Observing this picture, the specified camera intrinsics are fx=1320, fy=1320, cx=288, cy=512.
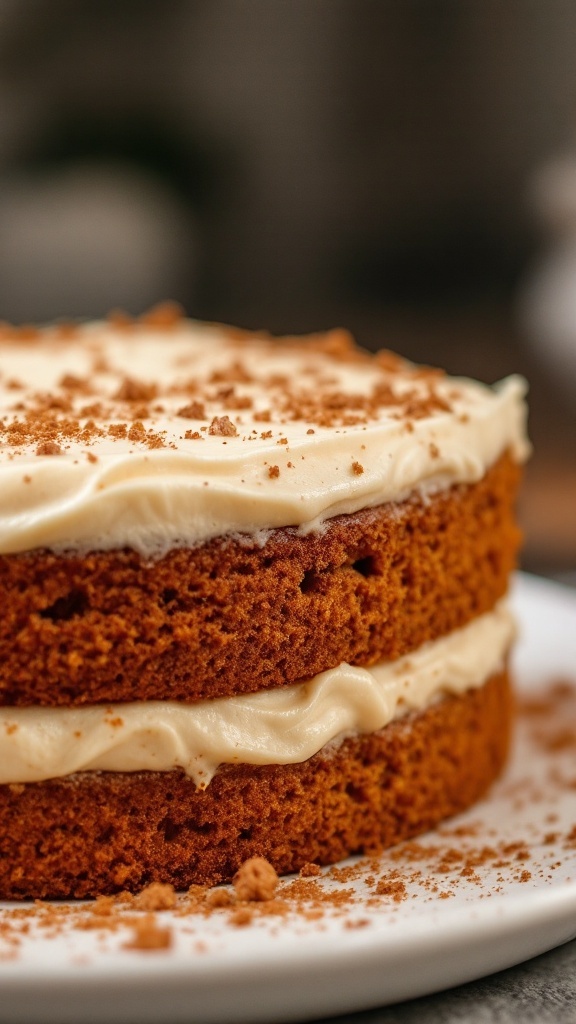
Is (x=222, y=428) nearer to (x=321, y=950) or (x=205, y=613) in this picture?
(x=205, y=613)

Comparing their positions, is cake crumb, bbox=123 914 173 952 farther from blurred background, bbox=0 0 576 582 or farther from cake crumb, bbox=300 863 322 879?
blurred background, bbox=0 0 576 582

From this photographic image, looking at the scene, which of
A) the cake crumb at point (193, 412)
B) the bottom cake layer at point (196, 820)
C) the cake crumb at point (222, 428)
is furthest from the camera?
the cake crumb at point (193, 412)

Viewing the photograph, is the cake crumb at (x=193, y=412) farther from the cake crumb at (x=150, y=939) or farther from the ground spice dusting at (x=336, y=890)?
the cake crumb at (x=150, y=939)

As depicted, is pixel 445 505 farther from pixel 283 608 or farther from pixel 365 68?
pixel 365 68

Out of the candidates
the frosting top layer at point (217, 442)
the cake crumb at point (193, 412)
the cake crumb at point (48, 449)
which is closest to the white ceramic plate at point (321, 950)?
the frosting top layer at point (217, 442)

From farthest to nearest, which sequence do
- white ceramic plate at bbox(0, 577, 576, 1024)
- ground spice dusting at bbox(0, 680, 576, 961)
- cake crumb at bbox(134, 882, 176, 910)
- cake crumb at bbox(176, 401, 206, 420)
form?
cake crumb at bbox(176, 401, 206, 420) < cake crumb at bbox(134, 882, 176, 910) < ground spice dusting at bbox(0, 680, 576, 961) < white ceramic plate at bbox(0, 577, 576, 1024)

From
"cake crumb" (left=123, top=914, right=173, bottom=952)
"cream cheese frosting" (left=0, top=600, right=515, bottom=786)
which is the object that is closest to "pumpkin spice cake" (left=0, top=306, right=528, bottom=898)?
"cream cheese frosting" (left=0, top=600, right=515, bottom=786)
